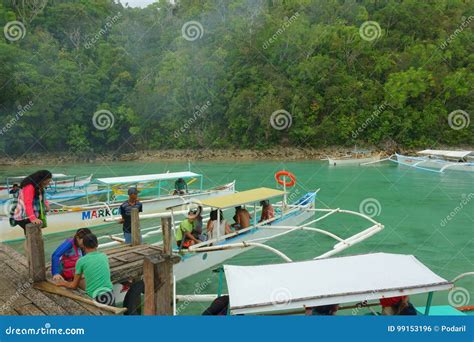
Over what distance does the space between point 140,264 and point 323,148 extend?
3839cm

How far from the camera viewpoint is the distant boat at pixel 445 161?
25.4m

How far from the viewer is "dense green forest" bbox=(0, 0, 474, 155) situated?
42.9 m

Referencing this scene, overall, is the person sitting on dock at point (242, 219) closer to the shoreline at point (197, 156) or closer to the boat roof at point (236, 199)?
the boat roof at point (236, 199)

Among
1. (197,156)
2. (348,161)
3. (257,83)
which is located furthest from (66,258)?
(257,83)

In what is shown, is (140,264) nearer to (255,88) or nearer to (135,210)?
(135,210)

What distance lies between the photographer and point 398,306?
16.1 feet

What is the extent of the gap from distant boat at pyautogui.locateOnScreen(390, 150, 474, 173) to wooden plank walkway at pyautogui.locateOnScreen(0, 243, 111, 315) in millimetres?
24858

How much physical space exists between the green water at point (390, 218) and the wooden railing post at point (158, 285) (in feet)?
8.66

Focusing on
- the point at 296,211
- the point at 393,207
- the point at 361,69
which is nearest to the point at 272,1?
the point at 361,69

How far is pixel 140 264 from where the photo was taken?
243 inches

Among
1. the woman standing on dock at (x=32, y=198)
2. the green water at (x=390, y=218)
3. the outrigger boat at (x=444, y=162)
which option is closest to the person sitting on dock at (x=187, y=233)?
the green water at (x=390, y=218)

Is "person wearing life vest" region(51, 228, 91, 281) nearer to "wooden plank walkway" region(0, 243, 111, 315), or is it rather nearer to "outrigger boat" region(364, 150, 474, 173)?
"wooden plank walkway" region(0, 243, 111, 315)

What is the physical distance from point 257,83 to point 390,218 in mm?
34638

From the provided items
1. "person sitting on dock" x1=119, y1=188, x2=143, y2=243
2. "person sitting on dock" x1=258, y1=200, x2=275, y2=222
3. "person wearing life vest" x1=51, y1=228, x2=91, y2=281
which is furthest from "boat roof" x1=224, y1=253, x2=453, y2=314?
"person sitting on dock" x1=258, y1=200, x2=275, y2=222
